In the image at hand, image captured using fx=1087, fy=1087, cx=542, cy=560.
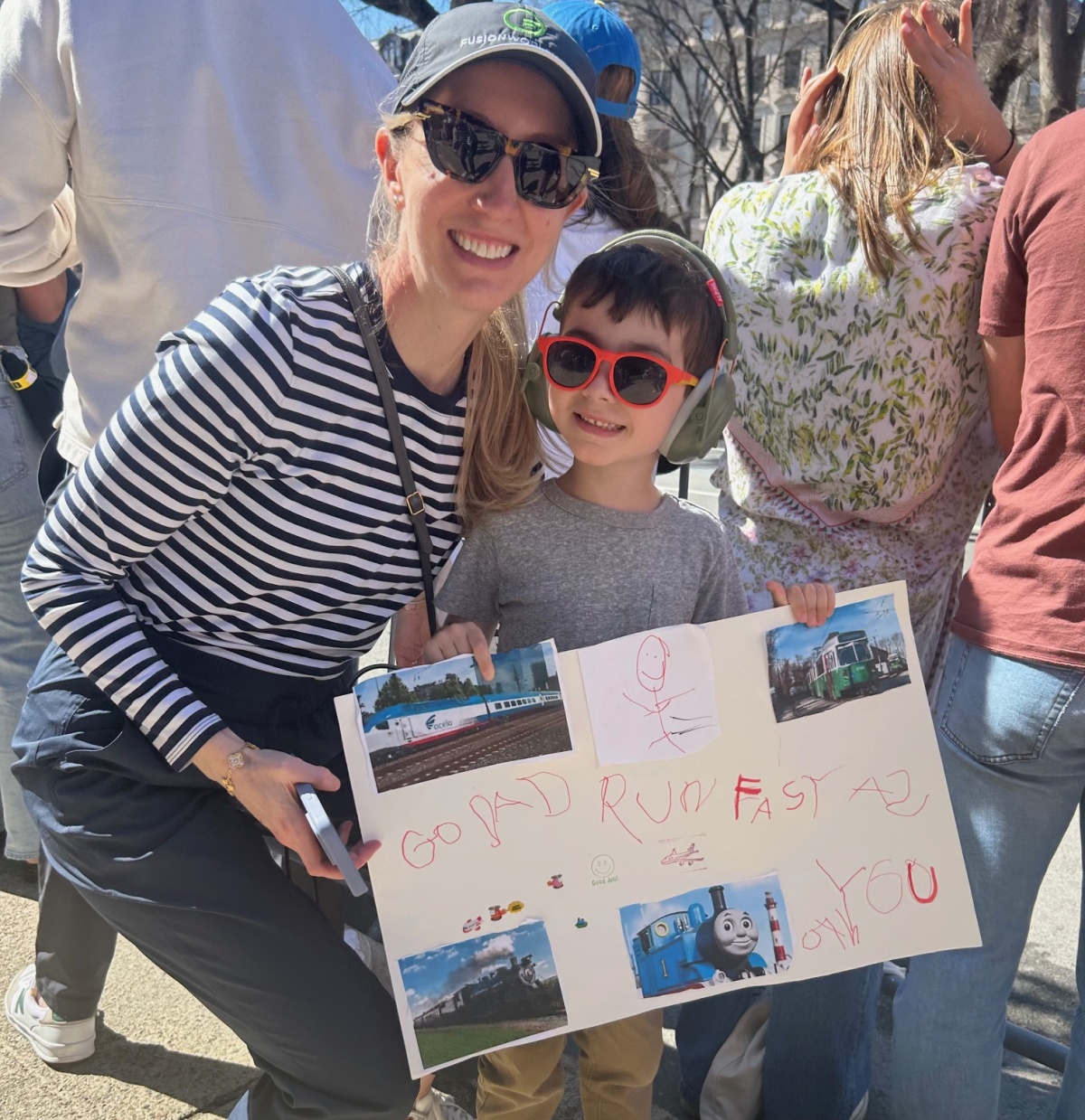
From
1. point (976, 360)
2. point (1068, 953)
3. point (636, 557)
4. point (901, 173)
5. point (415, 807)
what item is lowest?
point (1068, 953)

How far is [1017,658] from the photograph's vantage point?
6.03 feet

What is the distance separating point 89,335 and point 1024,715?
1.91m

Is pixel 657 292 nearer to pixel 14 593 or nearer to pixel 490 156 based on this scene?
pixel 490 156

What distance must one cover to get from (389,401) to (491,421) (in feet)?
0.68

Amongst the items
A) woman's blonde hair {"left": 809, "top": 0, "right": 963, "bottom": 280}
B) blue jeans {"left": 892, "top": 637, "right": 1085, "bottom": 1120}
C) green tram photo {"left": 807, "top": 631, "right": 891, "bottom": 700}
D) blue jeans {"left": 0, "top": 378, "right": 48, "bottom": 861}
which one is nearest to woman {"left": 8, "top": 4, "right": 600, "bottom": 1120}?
woman's blonde hair {"left": 809, "top": 0, "right": 963, "bottom": 280}

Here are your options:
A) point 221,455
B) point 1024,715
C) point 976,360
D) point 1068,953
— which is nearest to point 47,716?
point 221,455

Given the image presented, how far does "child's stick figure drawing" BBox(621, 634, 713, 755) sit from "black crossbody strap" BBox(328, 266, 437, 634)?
42cm

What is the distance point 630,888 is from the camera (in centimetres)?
183

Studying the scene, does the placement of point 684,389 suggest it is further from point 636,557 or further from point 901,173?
point 901,173

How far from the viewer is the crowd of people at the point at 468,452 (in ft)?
5.51

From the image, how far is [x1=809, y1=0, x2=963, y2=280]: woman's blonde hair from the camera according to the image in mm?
1970

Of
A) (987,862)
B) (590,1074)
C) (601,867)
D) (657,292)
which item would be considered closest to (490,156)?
(657,292)

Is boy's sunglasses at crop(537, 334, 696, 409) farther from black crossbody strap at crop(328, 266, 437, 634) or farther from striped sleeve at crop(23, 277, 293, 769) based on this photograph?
striped sleeve at crop(23, 277, 293, 769)

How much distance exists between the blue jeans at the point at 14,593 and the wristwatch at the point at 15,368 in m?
0.02
